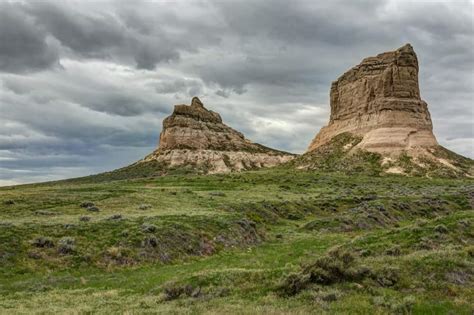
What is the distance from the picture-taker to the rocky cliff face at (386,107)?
13038 cm

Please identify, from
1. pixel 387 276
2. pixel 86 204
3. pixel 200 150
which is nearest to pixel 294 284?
pixel 387 276

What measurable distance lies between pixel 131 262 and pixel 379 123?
121725mm

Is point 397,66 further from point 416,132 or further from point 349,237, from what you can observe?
point 349,237

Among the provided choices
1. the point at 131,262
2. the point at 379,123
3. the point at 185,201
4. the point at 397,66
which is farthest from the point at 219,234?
the point at 397,66

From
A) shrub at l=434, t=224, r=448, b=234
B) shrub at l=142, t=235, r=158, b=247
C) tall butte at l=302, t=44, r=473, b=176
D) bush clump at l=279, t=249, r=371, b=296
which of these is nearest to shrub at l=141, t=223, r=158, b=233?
shrub at l=142, t=235, r=158, b=247

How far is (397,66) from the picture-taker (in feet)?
459

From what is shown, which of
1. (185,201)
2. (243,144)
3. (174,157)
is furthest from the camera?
(243,144)

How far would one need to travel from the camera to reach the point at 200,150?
593ft

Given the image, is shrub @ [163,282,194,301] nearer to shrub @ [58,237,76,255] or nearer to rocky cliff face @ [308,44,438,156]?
shrub @ [58,237,76,255]

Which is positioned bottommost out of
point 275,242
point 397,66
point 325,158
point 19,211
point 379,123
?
point 275,242

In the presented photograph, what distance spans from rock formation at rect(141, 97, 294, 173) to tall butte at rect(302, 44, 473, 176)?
1417 inches

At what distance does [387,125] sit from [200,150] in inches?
3099

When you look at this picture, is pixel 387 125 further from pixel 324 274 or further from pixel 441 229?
pixel 324 274

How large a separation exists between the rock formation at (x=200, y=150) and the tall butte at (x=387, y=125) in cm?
3598
